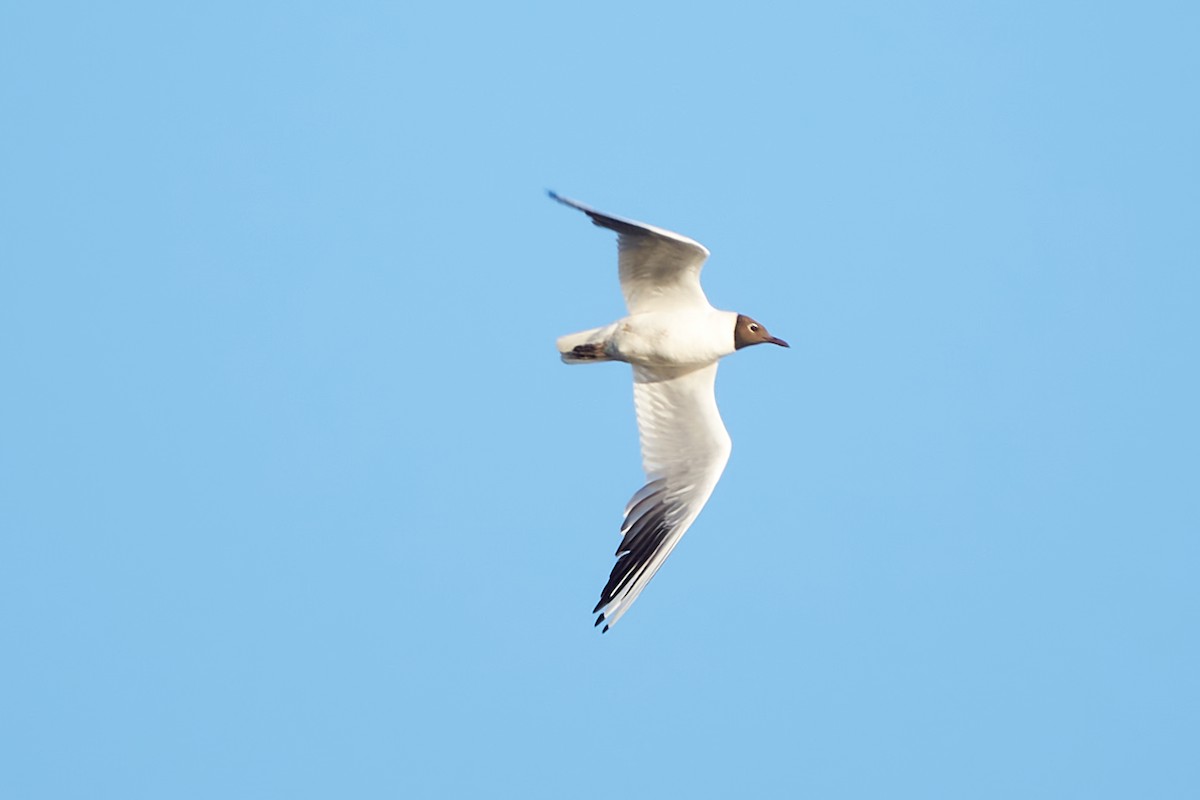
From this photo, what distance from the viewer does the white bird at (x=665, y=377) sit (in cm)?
1091

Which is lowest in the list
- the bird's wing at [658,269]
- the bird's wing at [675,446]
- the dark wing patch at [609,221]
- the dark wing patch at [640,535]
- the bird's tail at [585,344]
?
the dark wing patch at [640,535]

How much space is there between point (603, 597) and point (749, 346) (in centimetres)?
194

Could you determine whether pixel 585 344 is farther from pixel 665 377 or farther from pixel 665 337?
pixel 665 377

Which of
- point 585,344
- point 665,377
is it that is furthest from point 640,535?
point 585,344

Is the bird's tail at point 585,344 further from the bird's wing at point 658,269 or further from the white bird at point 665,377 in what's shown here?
the bird's wing at point 658,269

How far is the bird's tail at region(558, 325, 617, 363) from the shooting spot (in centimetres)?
1109

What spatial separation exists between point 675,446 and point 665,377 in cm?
47

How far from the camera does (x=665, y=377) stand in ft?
37.8

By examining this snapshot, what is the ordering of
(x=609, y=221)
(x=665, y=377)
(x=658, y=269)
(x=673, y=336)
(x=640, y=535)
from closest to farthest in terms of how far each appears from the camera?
(x=609, y=221) → (x=658, y=269) → (x=673, y=336) → (x=640, y=535) → (x=665, y=377)

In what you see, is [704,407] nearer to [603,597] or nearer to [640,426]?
[640,426]

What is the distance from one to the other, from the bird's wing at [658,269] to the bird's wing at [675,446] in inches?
22.4

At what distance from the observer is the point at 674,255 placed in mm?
10766

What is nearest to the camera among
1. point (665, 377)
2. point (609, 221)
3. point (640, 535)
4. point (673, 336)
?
point (609, 221)

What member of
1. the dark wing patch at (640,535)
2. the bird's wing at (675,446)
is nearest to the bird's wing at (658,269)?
the bird's wing at (675,446)
